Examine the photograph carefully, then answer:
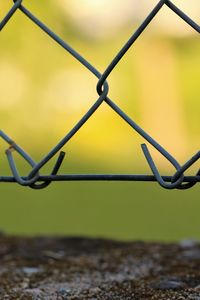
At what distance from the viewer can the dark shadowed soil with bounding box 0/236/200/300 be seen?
0.67 meters

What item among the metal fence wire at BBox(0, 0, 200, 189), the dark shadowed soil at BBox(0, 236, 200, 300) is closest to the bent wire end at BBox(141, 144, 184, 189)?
the metal fence wire at BBox(0, 0, 200, 189)

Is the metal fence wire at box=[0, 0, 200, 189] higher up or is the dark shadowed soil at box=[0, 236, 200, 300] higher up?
the metal fence wire at box=[0, 0, 200, 189]

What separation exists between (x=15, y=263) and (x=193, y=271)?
232 mm

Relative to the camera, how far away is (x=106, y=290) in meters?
0.68

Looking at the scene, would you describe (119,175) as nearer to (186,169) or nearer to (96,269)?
(186,169)

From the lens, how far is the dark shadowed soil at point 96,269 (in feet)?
2.19

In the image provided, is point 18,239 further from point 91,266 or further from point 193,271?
point 193,271

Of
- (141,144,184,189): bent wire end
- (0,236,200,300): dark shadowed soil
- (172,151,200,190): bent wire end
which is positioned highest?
(172,151,200,190): bent wire end

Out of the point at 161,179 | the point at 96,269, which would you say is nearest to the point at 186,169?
the point at 161,179

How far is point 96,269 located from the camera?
0.82m

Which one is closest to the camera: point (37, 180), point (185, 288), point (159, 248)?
point (37, 180)

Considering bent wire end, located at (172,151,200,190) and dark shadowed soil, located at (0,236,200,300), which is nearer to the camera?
bent wire end, located at (172,151,200,190)

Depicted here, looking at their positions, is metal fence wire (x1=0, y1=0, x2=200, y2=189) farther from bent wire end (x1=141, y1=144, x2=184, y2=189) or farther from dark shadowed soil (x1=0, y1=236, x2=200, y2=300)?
dark shadowed soil (x1=0, y1=236, x2=200, y2=300)

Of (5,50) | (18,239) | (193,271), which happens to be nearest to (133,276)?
(193,271)
